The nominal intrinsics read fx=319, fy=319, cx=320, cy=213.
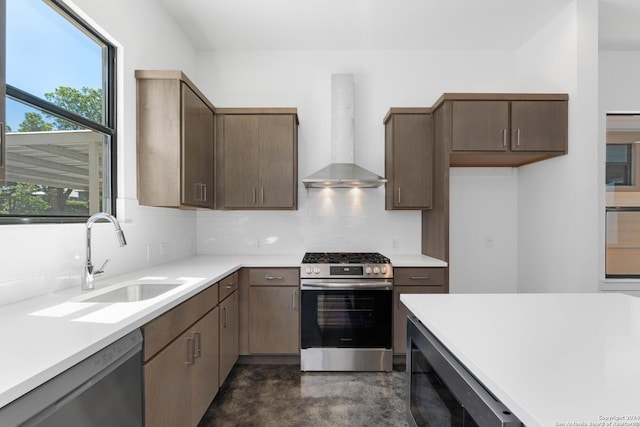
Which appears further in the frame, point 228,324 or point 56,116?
point 228,324

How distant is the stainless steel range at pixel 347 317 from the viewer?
2809mm

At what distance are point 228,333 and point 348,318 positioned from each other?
1018 millimetres

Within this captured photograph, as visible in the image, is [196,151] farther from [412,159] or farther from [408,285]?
[408,285]

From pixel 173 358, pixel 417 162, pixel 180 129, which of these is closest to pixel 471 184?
pixel 417 162

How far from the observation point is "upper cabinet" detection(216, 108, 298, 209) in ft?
10.3

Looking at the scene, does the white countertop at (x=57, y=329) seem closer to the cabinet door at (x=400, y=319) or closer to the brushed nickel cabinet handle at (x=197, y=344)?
the brushed nickel cabinet handle at (x=197, y=344)

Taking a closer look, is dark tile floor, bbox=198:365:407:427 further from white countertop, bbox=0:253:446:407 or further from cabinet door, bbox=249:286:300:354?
white countertop, bbox=0:253:446:407

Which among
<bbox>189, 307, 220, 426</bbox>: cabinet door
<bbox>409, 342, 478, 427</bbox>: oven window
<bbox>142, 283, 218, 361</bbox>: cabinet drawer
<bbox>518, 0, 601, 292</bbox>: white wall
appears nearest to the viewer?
<bbox>409, 342, 478, 427</bbox>: oven window

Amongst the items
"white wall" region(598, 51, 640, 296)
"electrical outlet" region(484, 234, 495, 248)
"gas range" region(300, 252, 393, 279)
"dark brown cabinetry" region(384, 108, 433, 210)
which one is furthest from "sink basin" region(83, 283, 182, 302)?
"white wall" region(598, 51, 640, 296)

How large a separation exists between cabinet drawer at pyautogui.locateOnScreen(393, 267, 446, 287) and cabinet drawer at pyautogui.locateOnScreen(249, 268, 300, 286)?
90 cm

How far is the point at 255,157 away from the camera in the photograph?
3.17 meters

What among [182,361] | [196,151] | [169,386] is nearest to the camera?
[169,386]

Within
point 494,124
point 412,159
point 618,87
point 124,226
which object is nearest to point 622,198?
point 618,87

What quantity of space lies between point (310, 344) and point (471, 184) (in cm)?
241
